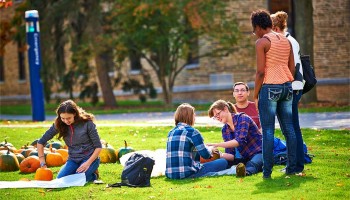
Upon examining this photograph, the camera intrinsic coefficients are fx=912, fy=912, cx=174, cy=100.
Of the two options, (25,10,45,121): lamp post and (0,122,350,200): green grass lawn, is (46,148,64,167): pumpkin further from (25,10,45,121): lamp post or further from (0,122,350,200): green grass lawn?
(25,10,45,121): lamp post

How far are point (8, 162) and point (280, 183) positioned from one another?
15.8 feet

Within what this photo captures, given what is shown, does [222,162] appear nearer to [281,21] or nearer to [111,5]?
[281,21]

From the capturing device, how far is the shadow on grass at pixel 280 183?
1053cm

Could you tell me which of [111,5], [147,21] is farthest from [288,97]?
[111,5]

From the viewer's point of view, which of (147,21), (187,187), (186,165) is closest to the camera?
(187,187)

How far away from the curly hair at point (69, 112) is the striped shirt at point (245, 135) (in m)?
1.92

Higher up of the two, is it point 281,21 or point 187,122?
point 281,21

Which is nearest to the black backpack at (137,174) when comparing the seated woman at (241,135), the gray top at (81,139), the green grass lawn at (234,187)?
the green grass lawn at (234,187)

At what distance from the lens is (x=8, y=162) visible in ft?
45.6

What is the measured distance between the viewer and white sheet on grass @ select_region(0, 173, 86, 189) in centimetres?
1184

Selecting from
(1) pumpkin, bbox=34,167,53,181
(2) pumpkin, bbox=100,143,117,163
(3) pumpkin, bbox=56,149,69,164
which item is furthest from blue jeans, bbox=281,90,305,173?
(3) pumpkin, bbox=56,149,69,164

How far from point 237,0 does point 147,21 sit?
267 inches

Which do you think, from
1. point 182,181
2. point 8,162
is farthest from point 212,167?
point 8,162

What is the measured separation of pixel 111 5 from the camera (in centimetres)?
3522
